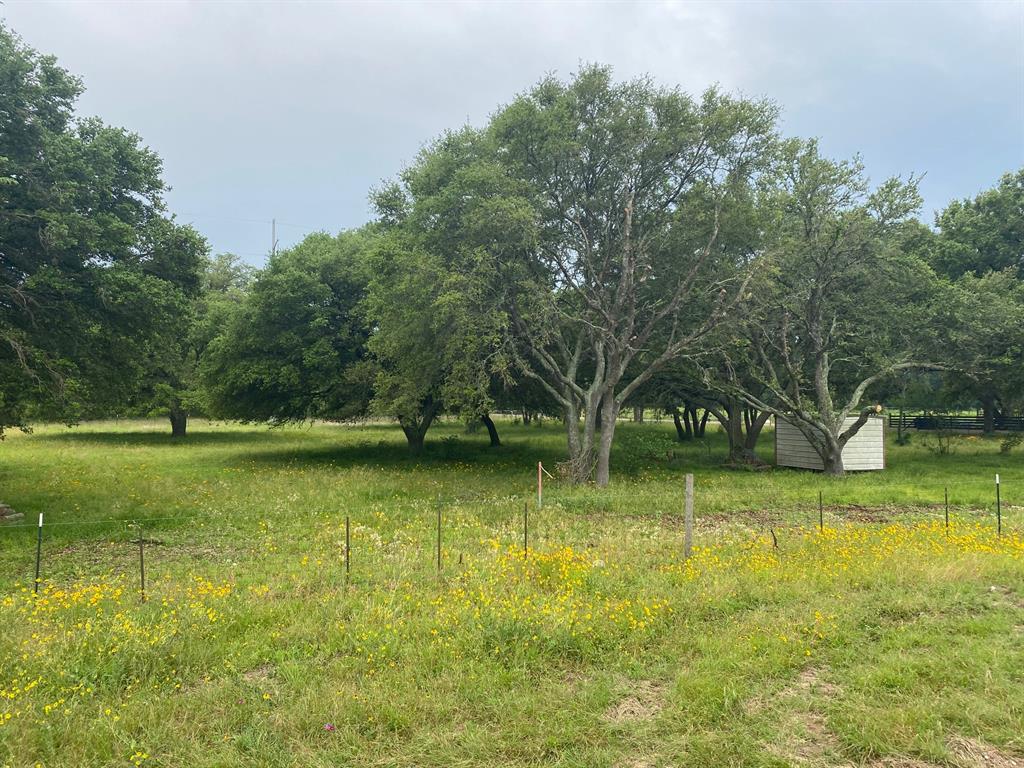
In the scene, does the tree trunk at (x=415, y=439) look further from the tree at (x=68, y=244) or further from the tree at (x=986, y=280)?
the tree at (x=986, y=280)

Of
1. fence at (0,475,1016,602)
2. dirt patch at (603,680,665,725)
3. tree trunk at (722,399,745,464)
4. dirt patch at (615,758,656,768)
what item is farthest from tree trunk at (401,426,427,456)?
dirt patch at (615,758,656,768)

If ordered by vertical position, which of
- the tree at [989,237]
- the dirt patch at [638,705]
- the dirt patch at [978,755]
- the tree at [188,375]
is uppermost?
the tree at [989,237]

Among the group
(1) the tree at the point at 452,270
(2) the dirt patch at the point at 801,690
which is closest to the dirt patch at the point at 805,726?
(2) the dirt patch at the point at 801,690

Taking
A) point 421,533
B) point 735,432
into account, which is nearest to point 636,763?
point 421,533

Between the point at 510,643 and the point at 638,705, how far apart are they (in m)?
1.56

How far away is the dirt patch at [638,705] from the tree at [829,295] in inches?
635

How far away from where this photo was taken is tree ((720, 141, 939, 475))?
21.3 meters

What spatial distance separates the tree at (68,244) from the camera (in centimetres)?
1259

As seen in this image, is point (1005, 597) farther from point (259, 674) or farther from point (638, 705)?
point (259, 674)

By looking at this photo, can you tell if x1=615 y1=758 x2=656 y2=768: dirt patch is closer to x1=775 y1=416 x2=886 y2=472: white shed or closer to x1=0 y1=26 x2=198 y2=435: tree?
x1=0 y1=26 x2=198 y2=435: tree

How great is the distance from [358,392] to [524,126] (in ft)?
43.3

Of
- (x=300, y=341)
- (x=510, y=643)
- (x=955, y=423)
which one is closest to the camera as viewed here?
(x=510, y=643)

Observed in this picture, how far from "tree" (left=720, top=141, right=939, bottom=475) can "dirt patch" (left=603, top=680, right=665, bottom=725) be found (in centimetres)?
1614

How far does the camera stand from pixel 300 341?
27.5m
